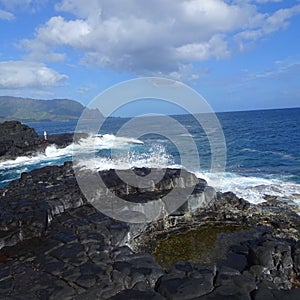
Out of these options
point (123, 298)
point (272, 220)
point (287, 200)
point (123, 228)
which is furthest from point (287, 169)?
point (123, 298)

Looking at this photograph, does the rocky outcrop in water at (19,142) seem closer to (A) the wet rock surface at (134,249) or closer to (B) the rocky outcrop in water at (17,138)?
(B) the rocky outcrop in water at (17,138)

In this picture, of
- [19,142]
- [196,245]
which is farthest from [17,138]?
[196,245]

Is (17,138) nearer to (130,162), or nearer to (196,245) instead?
(130,162)

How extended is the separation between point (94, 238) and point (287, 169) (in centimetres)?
2487

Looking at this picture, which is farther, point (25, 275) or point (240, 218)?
point (240, 218)

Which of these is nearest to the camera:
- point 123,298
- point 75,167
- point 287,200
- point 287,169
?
point 123,298

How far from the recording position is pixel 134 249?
15.1m

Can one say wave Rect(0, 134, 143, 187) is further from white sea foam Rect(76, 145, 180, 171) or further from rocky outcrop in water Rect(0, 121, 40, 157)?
white sea foam Rect(76, 145, 180, 171)

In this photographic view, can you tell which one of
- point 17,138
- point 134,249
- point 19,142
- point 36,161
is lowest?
point 36,161

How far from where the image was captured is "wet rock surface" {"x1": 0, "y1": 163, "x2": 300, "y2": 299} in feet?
30.6

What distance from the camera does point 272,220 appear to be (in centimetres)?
1780

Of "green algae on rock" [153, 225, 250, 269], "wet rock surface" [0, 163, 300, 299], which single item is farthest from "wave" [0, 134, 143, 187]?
"green algae on rock" [153, 225, 250, 269]

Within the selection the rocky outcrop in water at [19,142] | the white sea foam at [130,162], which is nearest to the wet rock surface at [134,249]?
the white sea foam at [130,162]

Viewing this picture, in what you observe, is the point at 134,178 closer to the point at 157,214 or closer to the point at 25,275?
the point at 157,214
